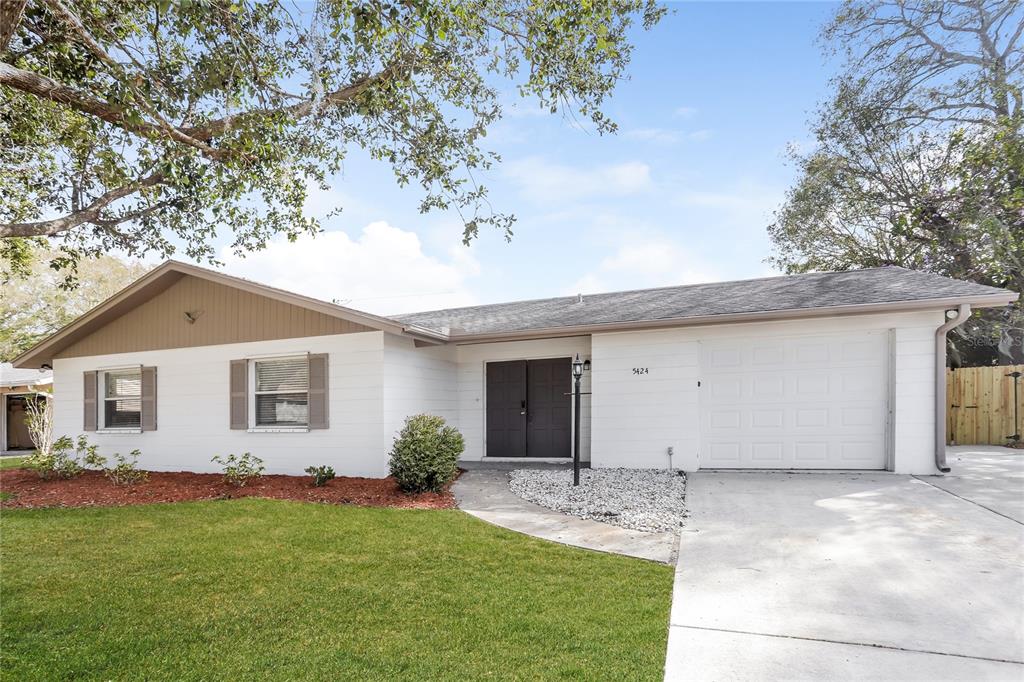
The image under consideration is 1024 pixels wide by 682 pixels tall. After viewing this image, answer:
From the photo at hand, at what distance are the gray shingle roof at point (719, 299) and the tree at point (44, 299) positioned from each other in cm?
1982

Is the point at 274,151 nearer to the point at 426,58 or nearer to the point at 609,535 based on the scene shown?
the point at 426,58

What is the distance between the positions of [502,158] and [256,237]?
15.0 feet

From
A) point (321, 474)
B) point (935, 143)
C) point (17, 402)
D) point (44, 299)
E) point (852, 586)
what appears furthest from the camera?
point (44, 299)

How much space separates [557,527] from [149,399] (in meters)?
9.10

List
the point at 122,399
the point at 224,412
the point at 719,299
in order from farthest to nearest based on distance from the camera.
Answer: the point at 122,399, the point at 224,412, the point at 719,299

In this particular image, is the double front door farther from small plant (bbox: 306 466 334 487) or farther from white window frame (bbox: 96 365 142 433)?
white window frame (bbox: 96 365 142 433)

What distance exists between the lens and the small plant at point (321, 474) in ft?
27.9

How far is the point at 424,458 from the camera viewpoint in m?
7.59

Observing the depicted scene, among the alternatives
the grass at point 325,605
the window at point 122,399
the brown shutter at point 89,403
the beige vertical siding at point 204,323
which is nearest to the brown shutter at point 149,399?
the window at point 122,399

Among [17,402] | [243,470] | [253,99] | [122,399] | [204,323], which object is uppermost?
[253,99]

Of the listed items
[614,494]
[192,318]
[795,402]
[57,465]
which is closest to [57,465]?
[57,465]

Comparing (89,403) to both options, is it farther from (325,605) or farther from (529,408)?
(325,605)

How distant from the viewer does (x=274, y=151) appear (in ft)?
21.6

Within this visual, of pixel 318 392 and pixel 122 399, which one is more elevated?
pixel 318 392
